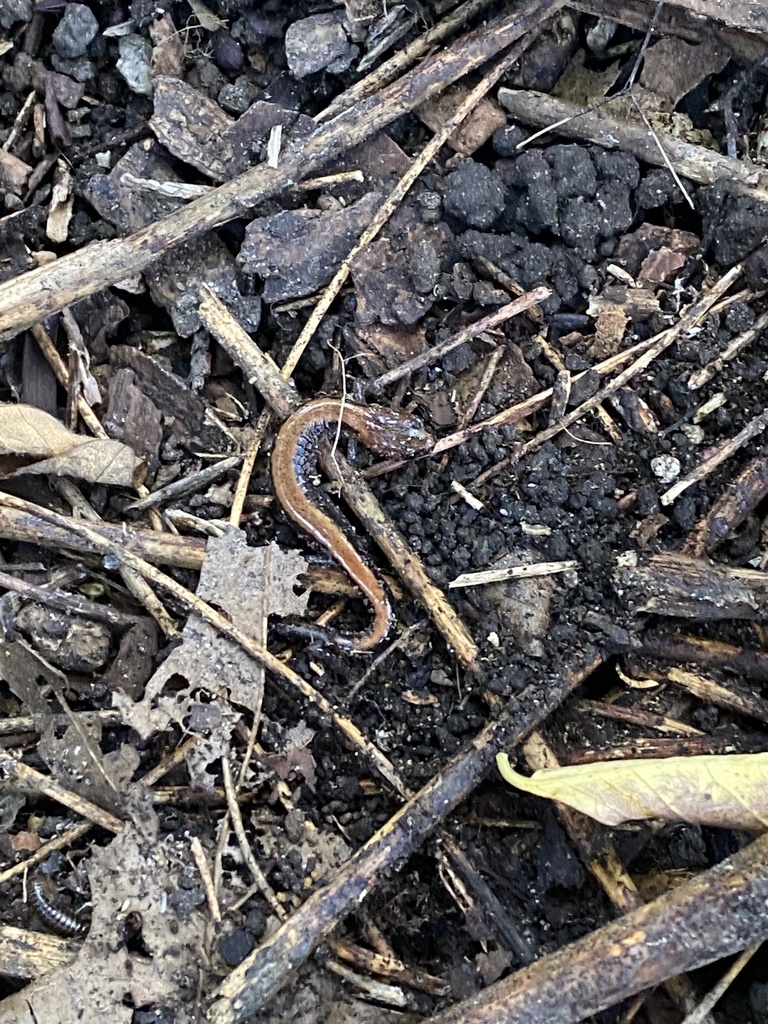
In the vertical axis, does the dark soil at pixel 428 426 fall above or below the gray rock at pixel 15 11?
below

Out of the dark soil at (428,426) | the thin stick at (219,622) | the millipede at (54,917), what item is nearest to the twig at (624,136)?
the dark soil at (428,426)

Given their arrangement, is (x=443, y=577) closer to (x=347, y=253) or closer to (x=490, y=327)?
(x=490, y=327)

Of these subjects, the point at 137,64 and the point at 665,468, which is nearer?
the point at 665,468

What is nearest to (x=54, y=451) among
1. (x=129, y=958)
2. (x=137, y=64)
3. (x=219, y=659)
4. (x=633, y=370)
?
(x=219, y=659)

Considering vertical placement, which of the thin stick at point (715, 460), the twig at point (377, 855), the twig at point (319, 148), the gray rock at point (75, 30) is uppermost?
the gray rock at point (75, 30)

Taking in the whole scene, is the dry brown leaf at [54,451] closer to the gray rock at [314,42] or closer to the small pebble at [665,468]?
the gray rock at [314,42]

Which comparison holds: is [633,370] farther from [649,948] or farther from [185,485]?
[649,948]
